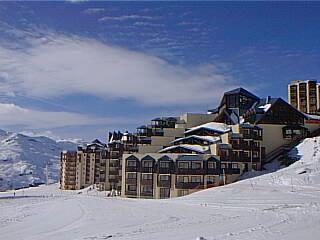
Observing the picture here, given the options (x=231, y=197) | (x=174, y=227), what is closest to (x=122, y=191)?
(x=231, y=197)

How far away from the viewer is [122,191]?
193 feet

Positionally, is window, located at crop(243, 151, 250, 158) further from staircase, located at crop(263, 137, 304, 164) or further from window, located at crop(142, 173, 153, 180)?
window, located at crop(142, 173, 153, 180)

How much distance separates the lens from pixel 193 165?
54469 millimetres

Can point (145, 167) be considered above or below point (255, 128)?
below

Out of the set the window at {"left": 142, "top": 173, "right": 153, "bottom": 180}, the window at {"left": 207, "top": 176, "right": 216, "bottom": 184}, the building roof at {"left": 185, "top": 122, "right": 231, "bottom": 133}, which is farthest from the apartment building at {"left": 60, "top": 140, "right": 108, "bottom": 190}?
the window at {"left": 207, "top": 176, "right": 216, "bottom": 184}

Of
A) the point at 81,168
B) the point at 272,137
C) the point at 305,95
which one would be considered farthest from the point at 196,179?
the point at 305,95

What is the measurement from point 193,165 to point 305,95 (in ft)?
224

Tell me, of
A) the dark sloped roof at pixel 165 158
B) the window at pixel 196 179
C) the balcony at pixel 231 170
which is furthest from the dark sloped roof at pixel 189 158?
the balcony at pixel 231 170

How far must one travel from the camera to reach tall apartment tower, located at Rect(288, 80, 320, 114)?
4283 inches

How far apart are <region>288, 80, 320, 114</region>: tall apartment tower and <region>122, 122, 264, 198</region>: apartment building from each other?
181 ft

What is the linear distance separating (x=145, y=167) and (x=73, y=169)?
154ft

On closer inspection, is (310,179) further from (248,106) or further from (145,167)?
(248,106)

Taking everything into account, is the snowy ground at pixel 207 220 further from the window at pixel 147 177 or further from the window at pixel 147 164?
the window at pixel 147 164

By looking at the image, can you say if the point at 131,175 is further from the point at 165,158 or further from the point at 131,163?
the point at 165,158
